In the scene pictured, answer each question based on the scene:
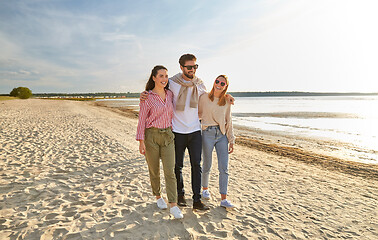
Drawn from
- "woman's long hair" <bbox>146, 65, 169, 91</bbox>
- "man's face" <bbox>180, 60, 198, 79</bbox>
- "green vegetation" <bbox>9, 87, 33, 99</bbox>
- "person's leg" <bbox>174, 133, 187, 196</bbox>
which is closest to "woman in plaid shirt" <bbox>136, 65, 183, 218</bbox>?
"woman's long hair" <bbox>146, 65, 169, 91</bbox>

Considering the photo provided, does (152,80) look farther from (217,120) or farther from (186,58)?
(217,120)

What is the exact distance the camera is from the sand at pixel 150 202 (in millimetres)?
3227

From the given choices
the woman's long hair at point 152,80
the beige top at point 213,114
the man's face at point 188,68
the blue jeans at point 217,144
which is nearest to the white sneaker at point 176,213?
the blue jeans at point 217,144

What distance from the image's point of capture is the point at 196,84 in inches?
133

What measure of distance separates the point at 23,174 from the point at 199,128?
4786 mm

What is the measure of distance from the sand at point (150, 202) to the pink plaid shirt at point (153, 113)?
150 cm

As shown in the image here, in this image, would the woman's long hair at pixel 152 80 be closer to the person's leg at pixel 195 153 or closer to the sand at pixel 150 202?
the person's leg at pixel 195 153

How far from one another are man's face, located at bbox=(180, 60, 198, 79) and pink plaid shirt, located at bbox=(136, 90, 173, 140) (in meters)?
0.48

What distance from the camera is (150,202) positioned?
409 centimetres

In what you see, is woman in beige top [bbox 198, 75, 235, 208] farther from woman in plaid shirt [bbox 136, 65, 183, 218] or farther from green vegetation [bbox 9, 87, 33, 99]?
green vegetation [bbox 9, 87, 33, 99]

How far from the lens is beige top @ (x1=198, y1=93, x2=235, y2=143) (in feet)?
11.6

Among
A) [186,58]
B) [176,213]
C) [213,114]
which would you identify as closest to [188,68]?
[186,58]

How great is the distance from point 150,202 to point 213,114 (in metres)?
2.06

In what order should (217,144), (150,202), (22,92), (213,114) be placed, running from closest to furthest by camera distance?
(213,114) < (217,144) < (150,202) < (22,92)
